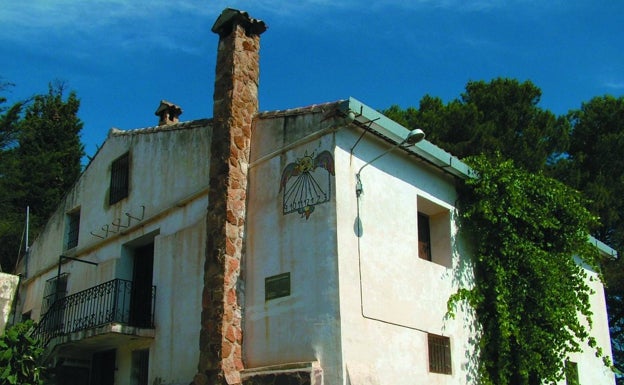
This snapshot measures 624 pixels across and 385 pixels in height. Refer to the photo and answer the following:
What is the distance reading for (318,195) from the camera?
11.4m

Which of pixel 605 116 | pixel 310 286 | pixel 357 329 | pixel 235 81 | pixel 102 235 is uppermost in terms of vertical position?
pixel 605 116

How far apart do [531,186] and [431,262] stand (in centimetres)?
308

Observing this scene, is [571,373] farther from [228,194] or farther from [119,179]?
[119,179]

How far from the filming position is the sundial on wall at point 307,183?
11406 mm

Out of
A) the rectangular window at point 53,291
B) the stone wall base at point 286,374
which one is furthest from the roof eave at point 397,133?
the rectangular window at point 53,291

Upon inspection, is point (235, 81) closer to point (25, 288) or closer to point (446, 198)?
point (446, 198)

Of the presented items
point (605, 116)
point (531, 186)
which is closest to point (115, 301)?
point (531, 186)

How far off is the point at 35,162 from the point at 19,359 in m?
17.5

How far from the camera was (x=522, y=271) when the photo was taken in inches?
551

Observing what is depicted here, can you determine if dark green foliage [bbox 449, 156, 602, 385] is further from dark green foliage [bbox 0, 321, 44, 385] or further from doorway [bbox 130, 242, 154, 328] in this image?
dark green foliage [bbox 0, 321, 44, 385]

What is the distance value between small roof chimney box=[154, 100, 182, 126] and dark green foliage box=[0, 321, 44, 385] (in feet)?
21.0

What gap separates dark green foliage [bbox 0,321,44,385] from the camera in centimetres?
1370

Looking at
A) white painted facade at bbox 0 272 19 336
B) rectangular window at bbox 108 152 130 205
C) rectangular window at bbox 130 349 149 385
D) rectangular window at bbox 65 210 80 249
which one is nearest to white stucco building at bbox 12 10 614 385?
rectangular window at bbox 130 349 149 385

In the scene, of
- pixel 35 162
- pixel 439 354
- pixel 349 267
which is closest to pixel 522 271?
pixel 439 354
